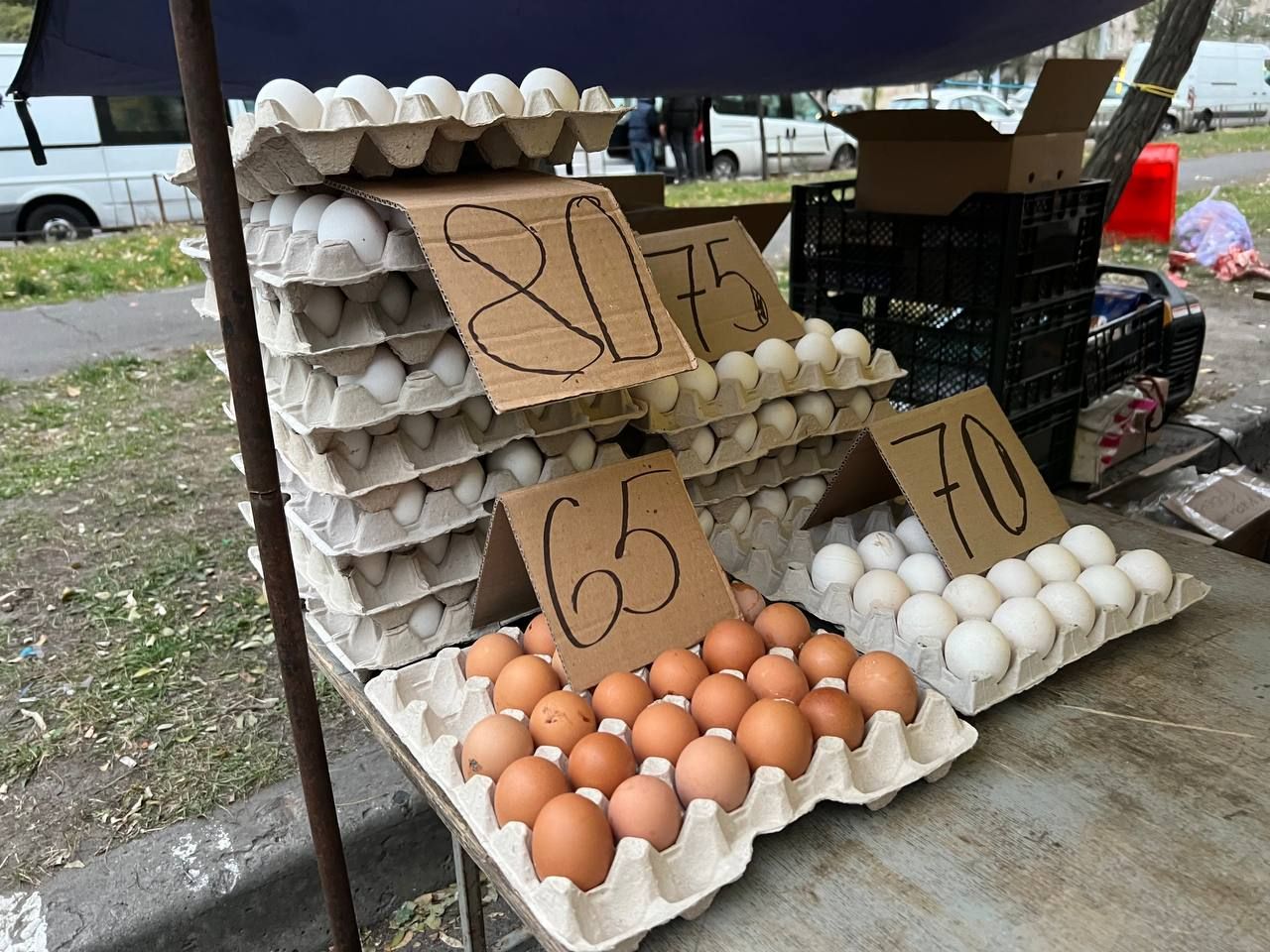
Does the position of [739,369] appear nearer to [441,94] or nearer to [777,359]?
[777,359]

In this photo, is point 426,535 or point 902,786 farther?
point 426,535

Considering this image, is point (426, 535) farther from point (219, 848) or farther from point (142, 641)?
point (142, 641)

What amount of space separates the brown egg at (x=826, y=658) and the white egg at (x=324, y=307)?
94 centimetres

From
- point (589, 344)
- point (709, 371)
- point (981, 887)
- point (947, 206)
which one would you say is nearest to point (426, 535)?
point (589, 344)

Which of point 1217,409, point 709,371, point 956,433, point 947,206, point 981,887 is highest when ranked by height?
point 947,206

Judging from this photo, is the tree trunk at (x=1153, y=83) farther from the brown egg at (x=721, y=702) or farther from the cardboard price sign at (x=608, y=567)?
the brown egg at (x=721, y=702)

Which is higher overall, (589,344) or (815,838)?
(589,344)

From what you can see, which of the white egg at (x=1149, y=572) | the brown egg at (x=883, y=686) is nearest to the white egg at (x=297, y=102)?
the brown egg at (x=883, y=686)

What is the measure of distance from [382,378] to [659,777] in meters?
0.79

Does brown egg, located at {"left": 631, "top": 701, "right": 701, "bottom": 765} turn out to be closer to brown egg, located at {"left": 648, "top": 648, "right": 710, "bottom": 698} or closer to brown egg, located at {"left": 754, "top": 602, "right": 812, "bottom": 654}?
brown egg, located at {"left": 648, "top": 648, "right": 710, "bottom": 698}

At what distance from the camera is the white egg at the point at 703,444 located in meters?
1.95

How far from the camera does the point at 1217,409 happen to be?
4.61 m

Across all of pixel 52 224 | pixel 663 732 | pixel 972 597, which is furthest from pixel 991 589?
pixel 52 224

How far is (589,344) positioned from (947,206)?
174 cm
